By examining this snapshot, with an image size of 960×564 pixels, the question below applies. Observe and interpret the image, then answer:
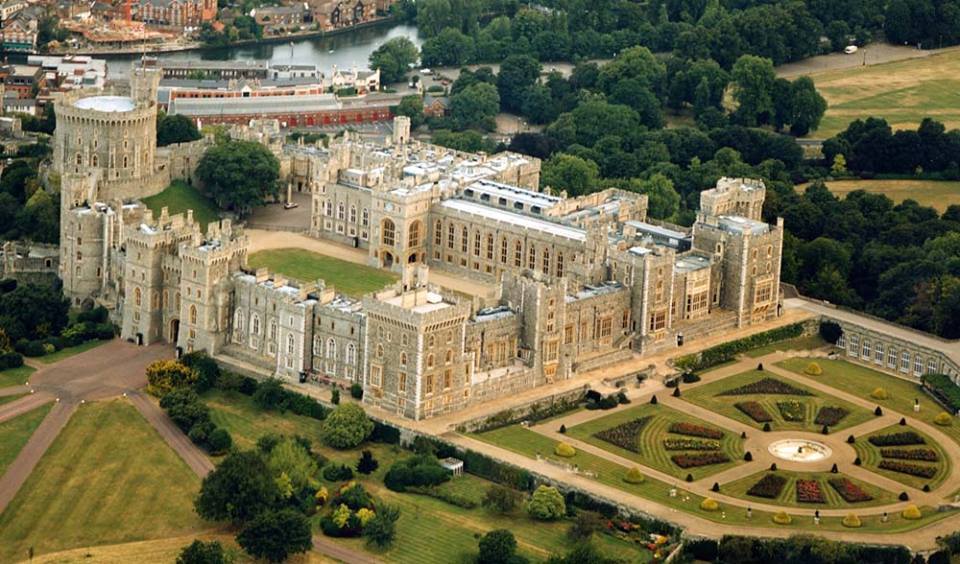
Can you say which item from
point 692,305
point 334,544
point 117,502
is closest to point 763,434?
point 692,305

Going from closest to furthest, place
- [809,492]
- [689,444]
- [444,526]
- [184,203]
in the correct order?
[444,526]
[809,492]
[689,444]
[184,203]

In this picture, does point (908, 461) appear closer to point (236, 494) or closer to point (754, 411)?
point (754, 411)

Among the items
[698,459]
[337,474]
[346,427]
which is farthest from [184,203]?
[698,459]

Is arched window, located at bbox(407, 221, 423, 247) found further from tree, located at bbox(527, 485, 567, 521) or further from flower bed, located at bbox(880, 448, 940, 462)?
tree, located at bbox(527, 485, 567, 521)

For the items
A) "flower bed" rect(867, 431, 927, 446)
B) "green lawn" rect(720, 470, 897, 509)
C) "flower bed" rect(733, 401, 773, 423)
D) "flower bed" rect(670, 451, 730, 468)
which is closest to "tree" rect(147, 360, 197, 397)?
"flower bed" rect(670, 451, 730, 468)

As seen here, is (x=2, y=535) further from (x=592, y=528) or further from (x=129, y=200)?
(x=129, y=200)

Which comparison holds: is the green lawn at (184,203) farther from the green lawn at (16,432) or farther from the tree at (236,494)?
the tree at (236,494)
